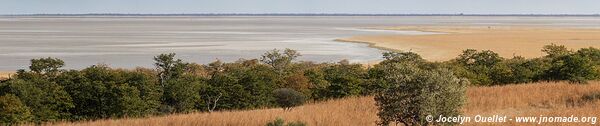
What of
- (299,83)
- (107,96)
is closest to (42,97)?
(107,96)

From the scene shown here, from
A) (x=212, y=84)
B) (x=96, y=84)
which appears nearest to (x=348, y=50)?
(x=212, y=84)

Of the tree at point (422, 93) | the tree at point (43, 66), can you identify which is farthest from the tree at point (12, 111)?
the tree at point (422, 93)

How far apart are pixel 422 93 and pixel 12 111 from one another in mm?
14227

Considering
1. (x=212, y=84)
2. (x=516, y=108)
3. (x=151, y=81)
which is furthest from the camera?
(x=212, y=84)

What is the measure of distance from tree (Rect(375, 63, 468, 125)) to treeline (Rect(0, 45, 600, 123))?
350 inches

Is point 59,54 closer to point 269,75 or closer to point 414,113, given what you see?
point 269,75

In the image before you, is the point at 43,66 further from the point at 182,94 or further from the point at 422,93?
the point at 422,93

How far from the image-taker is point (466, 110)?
60.5ft

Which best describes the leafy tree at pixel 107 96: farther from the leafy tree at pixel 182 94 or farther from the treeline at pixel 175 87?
the leafy tree at pixel 182 94

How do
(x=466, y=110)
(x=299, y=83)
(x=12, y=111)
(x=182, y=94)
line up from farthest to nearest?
(x=299, y=83)
(x=182, y=94)
(x=12, y=111)
(x=466, y=110)

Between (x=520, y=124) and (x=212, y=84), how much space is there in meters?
16.7

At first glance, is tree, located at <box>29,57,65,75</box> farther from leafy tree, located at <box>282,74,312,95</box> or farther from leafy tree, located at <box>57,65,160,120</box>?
leafy tree, located at <box>282,74,312,95</box>

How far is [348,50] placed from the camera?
74.1 metres

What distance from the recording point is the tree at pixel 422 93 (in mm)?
12086
